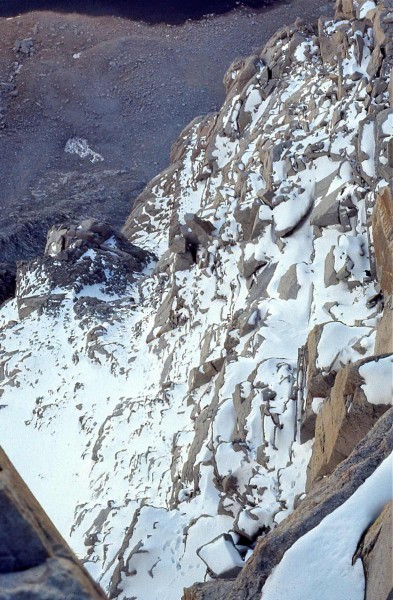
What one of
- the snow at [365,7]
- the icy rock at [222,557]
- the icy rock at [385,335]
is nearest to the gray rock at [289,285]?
the icy rock at [385,335]

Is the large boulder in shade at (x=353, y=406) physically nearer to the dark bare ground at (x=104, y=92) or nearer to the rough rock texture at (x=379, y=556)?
the rough rock texture at (x=379, y=556)

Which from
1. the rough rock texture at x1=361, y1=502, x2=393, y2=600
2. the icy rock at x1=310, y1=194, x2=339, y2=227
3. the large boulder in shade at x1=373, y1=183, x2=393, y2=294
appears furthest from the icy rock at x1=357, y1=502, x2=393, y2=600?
Result: the icy rock at x1=310, y1=194, x2=339, y2=227

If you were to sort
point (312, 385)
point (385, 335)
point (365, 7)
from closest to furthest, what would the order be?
point (385, 335) → point (312, 385) → point (365, 7)

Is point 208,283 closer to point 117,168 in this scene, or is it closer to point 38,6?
point 117,168

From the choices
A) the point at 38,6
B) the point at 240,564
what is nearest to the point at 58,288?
the point at 240,564

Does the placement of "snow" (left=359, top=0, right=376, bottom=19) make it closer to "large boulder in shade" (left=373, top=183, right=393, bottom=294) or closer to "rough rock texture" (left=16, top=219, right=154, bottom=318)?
"large boulder in shade" (left=373, top=183, right=393, bottom=294)

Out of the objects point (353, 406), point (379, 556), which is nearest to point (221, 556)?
point (353, 406)

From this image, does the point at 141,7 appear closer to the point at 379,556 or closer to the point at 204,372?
the point at 204,372
